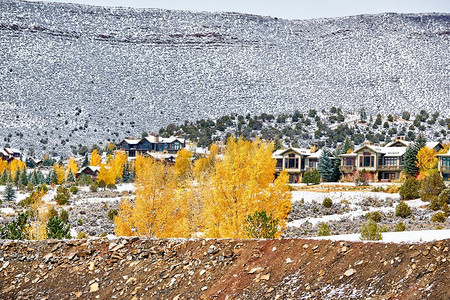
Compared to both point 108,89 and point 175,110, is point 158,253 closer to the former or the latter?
point 175,110

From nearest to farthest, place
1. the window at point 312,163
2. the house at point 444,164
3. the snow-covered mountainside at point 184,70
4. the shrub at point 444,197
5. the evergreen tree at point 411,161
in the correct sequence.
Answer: the shrub at point 444,197 < the house at point 444,164 < the evergreen tree at point 411,161 < the window at point 312,163 < the snow-covered mountainside at point 184,70

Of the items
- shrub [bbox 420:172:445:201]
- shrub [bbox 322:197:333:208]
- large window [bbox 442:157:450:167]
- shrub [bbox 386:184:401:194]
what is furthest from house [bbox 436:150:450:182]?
shrub [bbox 322:197:333:208]

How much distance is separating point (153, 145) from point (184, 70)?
6847 centimetres

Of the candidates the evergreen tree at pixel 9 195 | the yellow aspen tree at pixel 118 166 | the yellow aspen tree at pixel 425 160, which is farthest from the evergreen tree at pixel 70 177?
the yellow aspen tree at pixel 425 160

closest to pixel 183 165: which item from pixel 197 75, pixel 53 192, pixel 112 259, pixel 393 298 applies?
pixel 53 192

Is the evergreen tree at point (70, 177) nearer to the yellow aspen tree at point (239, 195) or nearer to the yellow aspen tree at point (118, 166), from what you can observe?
the yellow aspen tree at point (118, 166)

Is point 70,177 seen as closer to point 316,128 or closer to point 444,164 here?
point 316,128

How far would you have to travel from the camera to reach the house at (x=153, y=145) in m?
97.8

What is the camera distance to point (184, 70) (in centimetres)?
16388

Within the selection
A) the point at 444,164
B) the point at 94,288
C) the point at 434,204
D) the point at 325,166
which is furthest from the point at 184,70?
the point at 94,288

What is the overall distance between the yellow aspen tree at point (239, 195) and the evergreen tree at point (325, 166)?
4466 centimetres

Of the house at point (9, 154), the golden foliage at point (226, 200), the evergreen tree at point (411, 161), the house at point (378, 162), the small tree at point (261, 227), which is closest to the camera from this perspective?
the small tree at point (261, 227)

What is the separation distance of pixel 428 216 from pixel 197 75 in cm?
12461

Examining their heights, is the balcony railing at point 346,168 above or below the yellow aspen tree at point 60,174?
above
